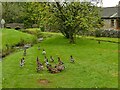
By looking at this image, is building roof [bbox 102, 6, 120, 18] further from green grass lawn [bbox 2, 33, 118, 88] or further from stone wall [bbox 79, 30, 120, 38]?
green grass lawn [bbox 2, 33, 118, 88]

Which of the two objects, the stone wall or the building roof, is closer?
the stone wall

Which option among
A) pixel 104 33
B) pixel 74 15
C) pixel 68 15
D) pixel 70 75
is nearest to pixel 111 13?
pixel 104 33

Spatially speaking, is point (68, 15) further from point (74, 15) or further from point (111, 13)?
point (111, 13)

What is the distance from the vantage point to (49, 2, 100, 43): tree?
37781mm

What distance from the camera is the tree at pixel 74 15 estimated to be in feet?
124

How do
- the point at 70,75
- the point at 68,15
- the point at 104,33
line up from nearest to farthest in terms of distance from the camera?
the point at 70,75 < the point at 68,15 < the point at 104,33

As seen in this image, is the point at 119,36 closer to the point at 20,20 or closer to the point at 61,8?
the point at 61,8

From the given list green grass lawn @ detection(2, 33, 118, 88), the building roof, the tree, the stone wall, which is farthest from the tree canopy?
the building roof

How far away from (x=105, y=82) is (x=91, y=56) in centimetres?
1070

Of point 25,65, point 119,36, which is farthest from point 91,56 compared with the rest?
point 119,36

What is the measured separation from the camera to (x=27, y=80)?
1839 cm

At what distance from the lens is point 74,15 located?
38.4 m

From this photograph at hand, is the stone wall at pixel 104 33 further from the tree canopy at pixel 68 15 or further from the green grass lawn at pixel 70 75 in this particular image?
the green grass lawn at pixel 70 75

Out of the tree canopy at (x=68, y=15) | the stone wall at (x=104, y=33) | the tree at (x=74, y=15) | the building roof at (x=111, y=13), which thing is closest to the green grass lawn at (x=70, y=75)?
the tree at (x=74, y=15)
